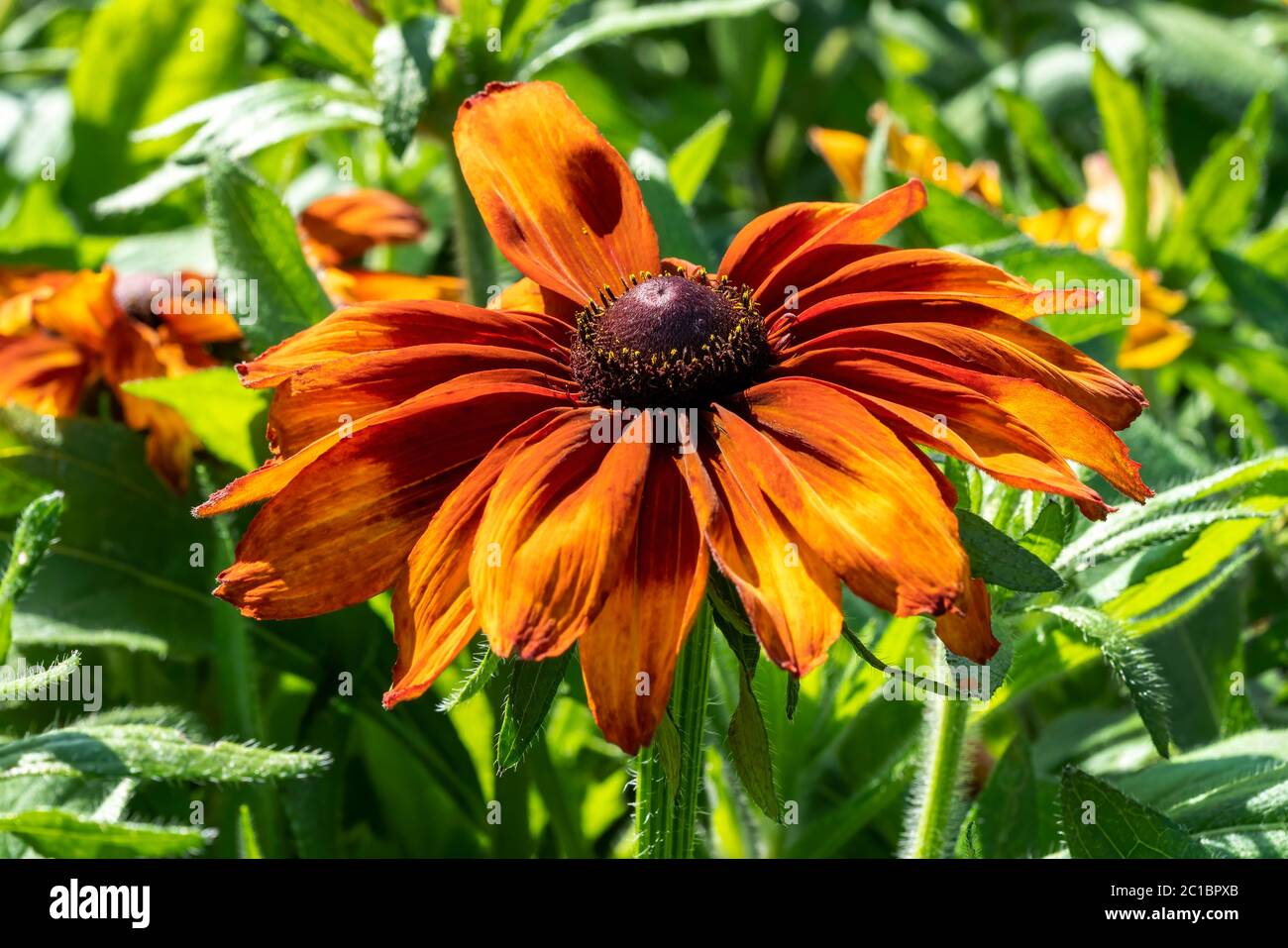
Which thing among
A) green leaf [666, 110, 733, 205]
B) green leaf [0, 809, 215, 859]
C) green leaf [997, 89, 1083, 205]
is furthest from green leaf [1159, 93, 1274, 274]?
green leaf [0, 809, 215, 859]

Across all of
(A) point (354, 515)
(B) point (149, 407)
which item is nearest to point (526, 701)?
(A) point (354, 515)

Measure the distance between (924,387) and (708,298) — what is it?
0.18 meters

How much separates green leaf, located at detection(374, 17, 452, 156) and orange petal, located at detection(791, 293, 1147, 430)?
0.43 m

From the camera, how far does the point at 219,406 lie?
4.52 feet

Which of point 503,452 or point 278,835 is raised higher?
point 503,452

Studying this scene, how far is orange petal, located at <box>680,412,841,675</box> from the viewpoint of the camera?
0.77 meters

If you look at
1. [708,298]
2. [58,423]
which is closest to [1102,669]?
[708,298]

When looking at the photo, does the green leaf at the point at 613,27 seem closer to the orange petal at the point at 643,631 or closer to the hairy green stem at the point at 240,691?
the hairy green stem at the point at 240,691

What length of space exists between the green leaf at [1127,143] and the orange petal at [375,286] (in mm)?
848

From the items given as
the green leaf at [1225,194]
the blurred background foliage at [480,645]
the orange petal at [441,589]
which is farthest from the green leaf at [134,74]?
the orange petal at [441,589]

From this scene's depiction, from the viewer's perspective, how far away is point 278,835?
4.50 ft

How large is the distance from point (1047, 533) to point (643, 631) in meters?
0.32
